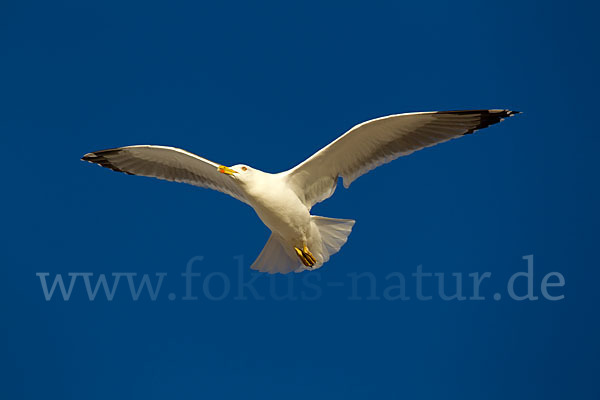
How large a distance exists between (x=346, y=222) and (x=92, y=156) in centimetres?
252

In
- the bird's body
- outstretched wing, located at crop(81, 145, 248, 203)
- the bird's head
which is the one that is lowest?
the bird's body

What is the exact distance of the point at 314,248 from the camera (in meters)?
7.25

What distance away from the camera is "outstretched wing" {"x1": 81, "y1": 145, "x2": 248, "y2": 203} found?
7270mm

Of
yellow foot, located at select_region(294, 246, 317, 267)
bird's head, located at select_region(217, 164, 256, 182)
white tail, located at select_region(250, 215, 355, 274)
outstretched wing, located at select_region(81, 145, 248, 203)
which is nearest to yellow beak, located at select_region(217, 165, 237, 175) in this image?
bird's head, located at select_region(217, 164, 256, 182)

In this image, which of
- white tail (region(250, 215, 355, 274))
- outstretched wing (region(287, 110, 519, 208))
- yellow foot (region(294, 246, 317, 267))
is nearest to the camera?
outstretched wing (region(287, 110, 519, 208))

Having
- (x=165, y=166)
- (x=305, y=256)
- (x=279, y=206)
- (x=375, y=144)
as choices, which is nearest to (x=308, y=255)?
(x=305, y=256)

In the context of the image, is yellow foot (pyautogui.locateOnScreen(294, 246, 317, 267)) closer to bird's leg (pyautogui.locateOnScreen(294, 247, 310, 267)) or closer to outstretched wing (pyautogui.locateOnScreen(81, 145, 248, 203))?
bird's leg (pyautogui.locateOnScreen(294, 247, 310, 267))

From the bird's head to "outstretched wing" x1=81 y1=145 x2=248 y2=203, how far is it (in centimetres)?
39

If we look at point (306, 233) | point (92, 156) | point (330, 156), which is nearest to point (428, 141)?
point (330, 156)

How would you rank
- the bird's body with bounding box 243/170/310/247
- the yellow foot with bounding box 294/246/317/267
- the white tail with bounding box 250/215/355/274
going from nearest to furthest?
the bird's body with bounding box 243/170/310/247, the yellow foot with bounding box 294/246/317/267, the white tail with bounding box 250/215/355/274

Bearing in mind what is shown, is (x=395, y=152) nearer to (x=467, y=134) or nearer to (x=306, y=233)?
(x=467, y=134)

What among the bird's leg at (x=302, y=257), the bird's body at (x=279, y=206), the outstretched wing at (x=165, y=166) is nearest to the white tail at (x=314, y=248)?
the bird's leg at (x=302, y=257)

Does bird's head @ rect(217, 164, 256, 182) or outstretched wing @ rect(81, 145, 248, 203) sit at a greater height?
outstretched wing @ rect(81, 145, 248, 203)

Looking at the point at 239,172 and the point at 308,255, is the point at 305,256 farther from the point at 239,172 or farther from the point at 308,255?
the point at 239,172
